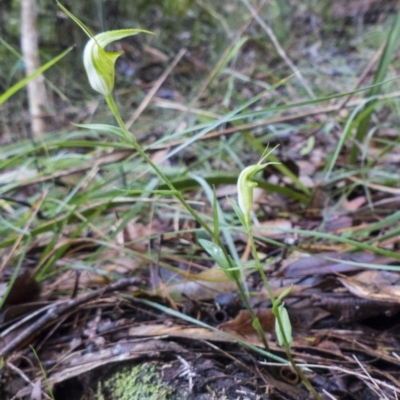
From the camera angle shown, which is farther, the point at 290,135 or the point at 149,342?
the point at 290,135

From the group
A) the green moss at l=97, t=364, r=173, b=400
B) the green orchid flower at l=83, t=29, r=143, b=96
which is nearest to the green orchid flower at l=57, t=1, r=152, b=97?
the green orchid flower at l=83, t=29, r=143, b=96

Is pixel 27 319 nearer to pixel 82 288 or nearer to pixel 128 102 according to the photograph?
pixel 82 288

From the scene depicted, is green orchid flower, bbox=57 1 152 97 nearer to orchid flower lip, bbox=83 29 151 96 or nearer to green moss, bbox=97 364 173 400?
orchid flower lip, bbox=83 29 151 96

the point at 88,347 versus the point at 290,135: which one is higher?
the point at 88,347

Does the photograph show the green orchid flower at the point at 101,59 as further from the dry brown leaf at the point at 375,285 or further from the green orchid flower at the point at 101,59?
the dry brown leaf at the point at 375,285

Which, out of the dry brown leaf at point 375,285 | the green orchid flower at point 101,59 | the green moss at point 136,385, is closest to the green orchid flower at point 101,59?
the green orchid flower at point 101,59

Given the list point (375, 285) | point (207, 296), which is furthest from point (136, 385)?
point (375, 285)

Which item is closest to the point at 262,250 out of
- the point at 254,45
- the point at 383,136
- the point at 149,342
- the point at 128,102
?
the point at 149,342

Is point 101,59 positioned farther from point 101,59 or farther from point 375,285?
point 375,285
